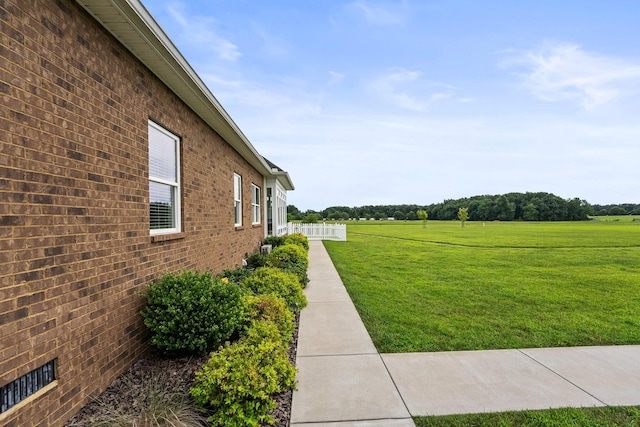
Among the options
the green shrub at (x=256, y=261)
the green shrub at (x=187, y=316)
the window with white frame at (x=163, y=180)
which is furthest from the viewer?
the green shrub at (x=256, y=261)

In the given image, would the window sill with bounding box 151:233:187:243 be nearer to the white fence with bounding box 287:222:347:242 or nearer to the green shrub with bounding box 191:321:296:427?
the green shrub with bounding box 191:321:296:427

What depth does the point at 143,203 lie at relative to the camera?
161 inches

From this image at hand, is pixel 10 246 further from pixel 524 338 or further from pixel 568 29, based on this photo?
pixel 568 29

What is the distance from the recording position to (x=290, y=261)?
8852 mm

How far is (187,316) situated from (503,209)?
82601 millimetres

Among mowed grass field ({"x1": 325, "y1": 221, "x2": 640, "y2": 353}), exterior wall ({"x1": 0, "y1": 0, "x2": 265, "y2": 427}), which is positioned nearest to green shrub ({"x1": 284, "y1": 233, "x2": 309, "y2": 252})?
mowed grass field ({"x1": 325, "y1": 221, "x2": 640, "y2": 353})

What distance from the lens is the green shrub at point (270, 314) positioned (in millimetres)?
4203

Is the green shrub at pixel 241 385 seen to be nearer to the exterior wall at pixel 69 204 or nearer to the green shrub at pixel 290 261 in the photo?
the exterior wall at pixel 69 204

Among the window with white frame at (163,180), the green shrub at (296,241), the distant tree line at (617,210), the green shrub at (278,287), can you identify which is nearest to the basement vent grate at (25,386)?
the window with white frame at (163,180)

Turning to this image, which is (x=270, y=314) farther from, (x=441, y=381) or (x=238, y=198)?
(x=238, y=198)

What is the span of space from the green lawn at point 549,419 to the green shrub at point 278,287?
10.3 ft

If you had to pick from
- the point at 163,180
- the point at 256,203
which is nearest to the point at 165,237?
the point at 163,180

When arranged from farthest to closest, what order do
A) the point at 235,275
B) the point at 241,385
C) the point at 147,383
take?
the point at 235,275 < the point at 147,383 < the point at 241,385

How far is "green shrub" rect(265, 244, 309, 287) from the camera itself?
802cm
